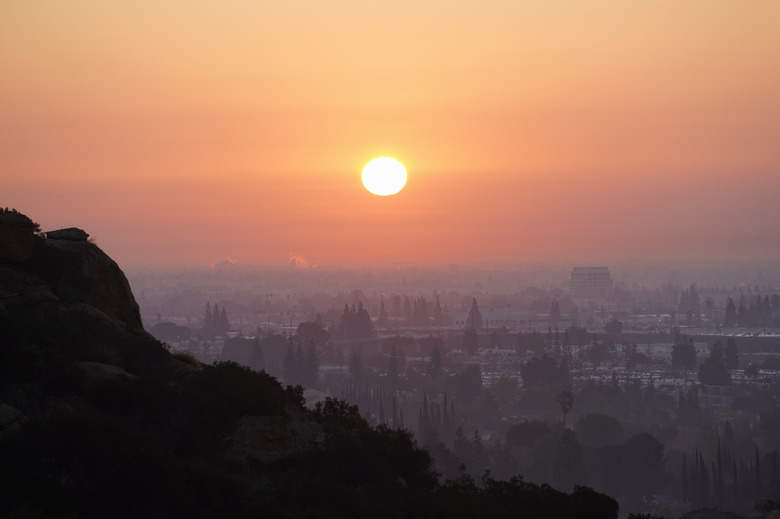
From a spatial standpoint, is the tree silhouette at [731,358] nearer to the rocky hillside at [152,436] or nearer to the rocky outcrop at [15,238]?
the rocky hillside at [152,436]

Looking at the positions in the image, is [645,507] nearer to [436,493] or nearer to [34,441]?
[436,493]

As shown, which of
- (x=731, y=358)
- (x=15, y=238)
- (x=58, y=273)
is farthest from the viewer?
(x=731, y=358)

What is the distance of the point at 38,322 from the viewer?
634 inches

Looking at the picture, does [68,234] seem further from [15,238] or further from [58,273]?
[15,238]

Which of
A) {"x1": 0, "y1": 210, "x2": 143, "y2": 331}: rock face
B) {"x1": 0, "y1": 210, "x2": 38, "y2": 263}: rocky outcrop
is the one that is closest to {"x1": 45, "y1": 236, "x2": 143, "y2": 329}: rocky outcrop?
{"x1": 0, "y1": 210, "x2": 143, "y2": 331}: rock face

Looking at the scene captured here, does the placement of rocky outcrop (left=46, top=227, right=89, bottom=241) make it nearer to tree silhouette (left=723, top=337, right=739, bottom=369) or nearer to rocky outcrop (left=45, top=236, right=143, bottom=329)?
rocky outcrop (left=45, top=236, right=143, bottom=329)

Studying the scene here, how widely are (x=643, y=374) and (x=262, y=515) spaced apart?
13972 centimetres

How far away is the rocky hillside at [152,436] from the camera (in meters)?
12.0

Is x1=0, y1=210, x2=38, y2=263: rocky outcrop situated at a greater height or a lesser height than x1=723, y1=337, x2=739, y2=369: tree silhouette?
greater

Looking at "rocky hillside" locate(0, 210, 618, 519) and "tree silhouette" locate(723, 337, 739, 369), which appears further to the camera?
"tree silhouette" locate(723, 337, 739, 369)

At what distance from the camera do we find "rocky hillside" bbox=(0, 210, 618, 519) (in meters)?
12.0

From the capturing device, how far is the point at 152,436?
13.5 metres

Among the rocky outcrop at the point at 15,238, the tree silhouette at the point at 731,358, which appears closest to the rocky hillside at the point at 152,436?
the rocky outcrop at the point at 15,238

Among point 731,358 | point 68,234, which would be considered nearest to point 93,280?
point 68,234
